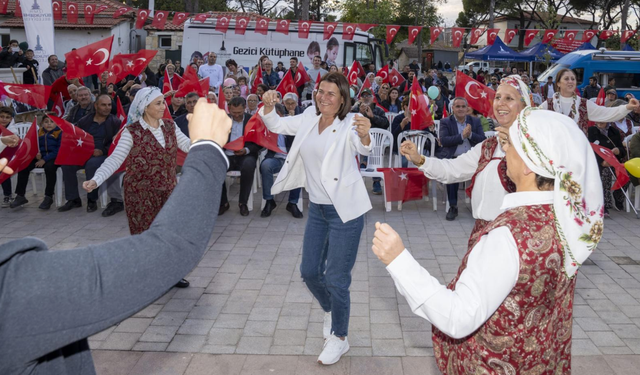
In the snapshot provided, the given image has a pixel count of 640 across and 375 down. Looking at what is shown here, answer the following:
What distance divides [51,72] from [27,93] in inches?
222

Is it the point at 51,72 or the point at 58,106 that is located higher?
the point at 51,72

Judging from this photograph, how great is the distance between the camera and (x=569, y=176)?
1951 millimetres

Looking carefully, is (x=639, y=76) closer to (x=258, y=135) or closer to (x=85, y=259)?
(x=258, y=135)

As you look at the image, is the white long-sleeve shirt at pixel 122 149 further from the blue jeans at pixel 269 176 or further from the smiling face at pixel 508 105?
the blue jeans at pixel 269 176

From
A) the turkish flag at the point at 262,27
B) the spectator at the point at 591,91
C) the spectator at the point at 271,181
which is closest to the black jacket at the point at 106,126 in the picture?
the spectator at the point at 271,181

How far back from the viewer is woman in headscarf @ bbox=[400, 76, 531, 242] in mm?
3420

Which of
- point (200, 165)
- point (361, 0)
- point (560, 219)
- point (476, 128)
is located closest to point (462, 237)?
point (476, 128)

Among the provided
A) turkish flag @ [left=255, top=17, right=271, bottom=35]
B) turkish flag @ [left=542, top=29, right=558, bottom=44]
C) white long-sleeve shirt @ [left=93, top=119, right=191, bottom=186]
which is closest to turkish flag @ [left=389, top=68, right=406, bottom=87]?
turkish flag @ [left=255, top=17, right=271, bottom=35]

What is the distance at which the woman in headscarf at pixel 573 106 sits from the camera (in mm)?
6082

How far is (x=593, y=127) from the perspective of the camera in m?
8.99

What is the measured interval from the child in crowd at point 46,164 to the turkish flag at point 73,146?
447mm

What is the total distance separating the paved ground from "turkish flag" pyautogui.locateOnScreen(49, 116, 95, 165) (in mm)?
1332

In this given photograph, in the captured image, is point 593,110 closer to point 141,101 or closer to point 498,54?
point 141,101

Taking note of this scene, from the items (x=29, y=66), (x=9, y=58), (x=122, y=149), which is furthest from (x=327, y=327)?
(x=9, y=58)
